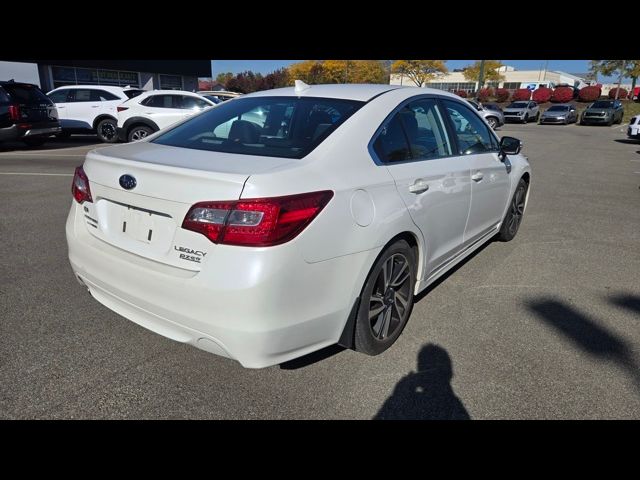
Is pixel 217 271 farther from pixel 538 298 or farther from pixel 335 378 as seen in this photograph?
pixel 538 298

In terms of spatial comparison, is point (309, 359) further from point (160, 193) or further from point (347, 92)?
point (347, 92)

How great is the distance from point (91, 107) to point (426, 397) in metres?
15.2

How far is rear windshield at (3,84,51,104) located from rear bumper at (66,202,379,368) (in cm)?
1186

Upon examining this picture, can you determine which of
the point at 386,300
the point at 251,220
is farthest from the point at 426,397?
the point at 251,220

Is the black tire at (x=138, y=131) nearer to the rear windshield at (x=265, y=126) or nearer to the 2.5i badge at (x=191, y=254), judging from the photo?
the rear windshield at (x=265, y=126)

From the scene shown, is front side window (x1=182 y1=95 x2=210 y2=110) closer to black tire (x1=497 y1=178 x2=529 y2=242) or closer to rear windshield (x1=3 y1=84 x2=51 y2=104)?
rear windshield (x1=3 y1=84 x2=51 y2=104)

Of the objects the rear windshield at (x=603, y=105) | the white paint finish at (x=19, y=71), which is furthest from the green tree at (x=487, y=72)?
the white paint finish at (x=19, y=71)

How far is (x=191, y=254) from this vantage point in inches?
81.1

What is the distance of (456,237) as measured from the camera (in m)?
3.50

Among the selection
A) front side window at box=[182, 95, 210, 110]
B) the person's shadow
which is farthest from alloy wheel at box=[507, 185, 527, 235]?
front side window at box=[182, 95, 210, 110]
